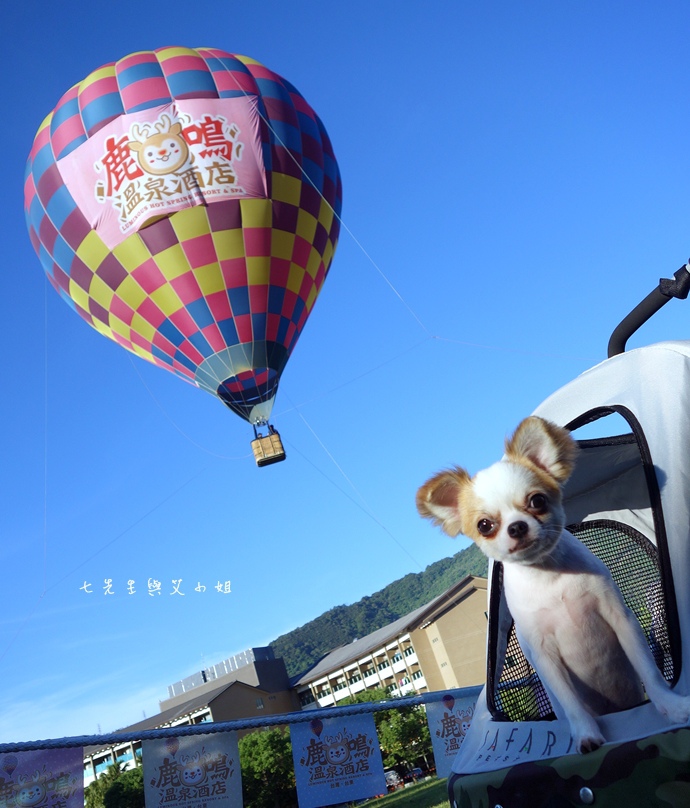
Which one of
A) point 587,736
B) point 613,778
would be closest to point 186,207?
point 587,736

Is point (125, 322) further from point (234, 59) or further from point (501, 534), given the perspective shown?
point (501, 534)

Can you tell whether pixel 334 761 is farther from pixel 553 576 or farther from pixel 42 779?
pixel 553 576

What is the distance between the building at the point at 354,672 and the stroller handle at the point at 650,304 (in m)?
51.0

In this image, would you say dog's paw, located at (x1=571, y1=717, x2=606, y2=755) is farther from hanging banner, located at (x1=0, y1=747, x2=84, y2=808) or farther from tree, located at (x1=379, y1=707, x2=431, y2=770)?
tree, located at (x1=379, y1=707, x2=431, y2=770)

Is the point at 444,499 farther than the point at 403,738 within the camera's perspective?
No

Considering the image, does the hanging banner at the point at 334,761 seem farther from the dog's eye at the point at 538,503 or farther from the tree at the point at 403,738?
the tree at the point at 403,738

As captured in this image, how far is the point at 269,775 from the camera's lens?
40.8 m

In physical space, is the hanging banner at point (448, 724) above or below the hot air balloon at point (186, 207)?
below

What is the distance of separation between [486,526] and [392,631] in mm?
69272

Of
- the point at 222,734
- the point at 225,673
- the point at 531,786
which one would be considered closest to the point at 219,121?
the point at 222,734

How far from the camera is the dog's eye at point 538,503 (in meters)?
2.47

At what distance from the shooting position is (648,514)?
351 cm

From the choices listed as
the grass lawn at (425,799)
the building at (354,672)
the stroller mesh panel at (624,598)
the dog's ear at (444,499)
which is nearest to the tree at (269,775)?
the building at (354,672)

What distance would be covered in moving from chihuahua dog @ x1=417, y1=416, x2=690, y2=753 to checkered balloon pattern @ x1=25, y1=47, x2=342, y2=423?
1458 cm
